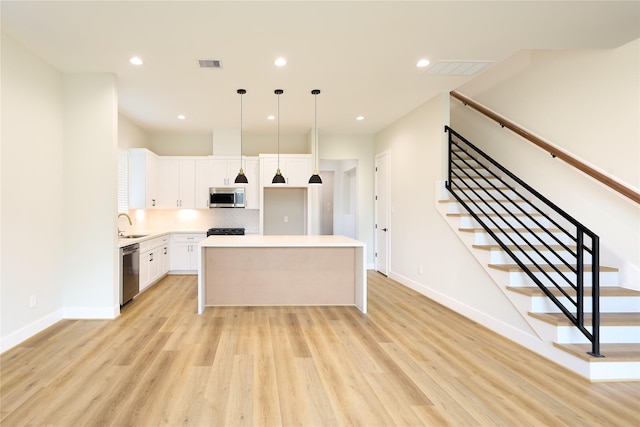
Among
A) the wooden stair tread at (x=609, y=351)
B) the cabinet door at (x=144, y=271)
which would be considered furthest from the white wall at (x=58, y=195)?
the wooden stair tread at (x=609, y=351)

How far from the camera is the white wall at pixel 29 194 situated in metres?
3.03

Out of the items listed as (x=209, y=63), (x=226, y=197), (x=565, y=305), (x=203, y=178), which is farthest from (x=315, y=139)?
(x=565, y=305)

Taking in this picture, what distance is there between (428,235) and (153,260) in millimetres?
4442

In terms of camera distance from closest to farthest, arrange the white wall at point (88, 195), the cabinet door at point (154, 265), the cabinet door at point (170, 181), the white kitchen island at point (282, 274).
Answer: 1. the white wall at point (88, 195)
2. the white kitchen island at point (282, 274)
3. the cabinet door at point (154, 265)
4. the cabinet door at point (170, 181)

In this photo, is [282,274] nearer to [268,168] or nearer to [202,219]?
[268,168]

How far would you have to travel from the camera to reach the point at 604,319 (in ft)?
9.49

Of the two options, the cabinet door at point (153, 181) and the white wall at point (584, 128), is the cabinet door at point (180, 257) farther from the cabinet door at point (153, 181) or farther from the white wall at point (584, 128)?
the white wall at point (584, 128)

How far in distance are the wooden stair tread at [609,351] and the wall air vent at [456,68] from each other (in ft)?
9.62

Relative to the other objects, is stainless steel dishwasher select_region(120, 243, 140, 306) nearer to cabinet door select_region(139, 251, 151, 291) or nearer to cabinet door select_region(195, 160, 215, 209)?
cabinet door select_region(139, 251, 151, 291)

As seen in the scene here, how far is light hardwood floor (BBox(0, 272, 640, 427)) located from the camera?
6.72ft

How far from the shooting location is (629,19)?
2.80m

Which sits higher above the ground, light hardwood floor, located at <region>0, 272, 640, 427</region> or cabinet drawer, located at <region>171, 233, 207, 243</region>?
cabinet drawer, located at <region>171, 233, 207, 243</region>

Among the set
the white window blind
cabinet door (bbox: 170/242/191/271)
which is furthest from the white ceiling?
cabinet door (bbox: 170/242/191/271)

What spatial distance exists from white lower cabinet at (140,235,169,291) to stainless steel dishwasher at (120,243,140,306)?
0.25m
